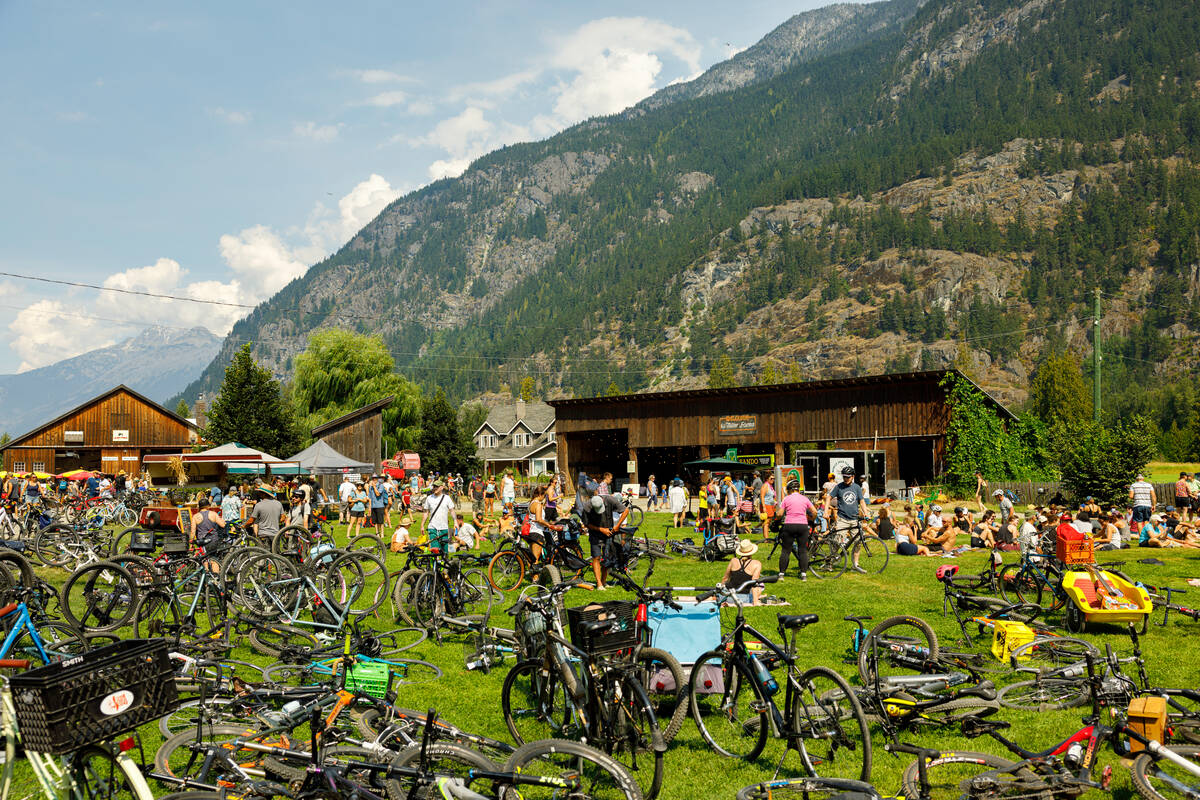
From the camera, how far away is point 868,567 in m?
15.6

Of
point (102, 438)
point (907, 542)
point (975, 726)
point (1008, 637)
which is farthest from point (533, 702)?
point (102, 438)

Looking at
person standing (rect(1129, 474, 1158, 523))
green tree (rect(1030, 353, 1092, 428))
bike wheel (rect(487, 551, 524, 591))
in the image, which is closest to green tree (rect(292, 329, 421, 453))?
bike wheel (rect(487, 551, 524, 591))

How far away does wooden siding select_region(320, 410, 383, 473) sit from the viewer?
47000mm

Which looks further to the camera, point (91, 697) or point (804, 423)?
point (804, 423)

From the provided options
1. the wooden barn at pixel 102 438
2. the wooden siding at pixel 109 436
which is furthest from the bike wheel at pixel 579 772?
the wooden siding at pixel 109 436

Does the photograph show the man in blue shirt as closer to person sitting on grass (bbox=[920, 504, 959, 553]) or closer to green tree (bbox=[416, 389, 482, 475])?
person sitting on grass (bbox=[920, 504, 959, 553])

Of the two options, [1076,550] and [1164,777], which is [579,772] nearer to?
[1164,777]

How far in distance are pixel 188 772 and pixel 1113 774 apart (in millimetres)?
6588

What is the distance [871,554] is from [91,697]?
1431cm

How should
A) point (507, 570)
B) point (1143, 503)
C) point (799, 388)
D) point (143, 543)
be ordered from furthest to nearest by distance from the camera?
point (799, 388) → point (1143, 503) → point (507, 570) → point (143, 543)

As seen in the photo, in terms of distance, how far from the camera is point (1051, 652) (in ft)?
26.7

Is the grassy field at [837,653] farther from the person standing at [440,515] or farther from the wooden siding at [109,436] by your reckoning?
the wooden siding at [109,436]

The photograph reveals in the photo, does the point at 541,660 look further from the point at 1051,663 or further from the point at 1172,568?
the point at 1172,568

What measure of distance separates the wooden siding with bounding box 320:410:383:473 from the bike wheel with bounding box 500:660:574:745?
41957mm
